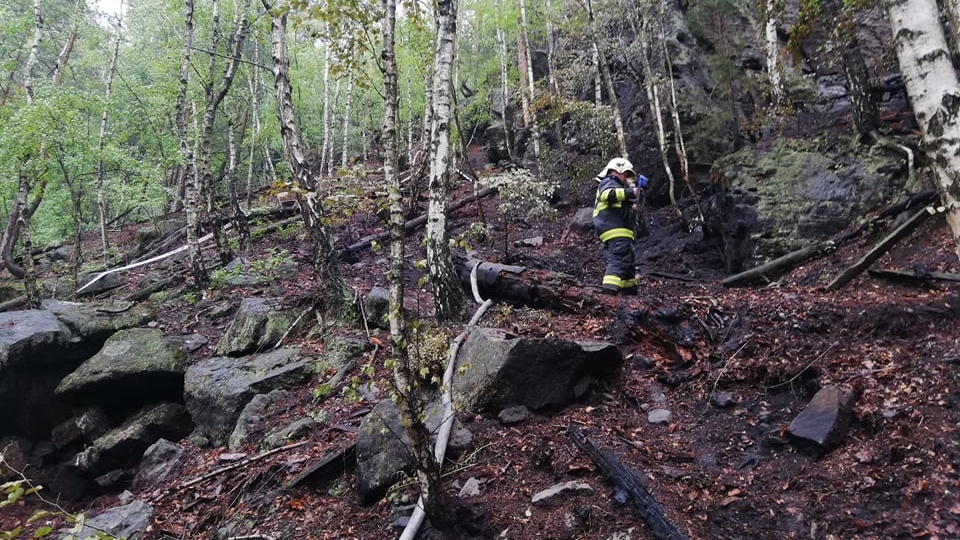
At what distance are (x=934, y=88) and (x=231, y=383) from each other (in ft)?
27.2

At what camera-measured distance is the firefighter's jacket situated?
25.6 feet

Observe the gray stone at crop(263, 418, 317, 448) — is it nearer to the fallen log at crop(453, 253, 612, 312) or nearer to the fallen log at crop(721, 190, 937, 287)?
the fallen log at crop(453, 253, 612, 312)

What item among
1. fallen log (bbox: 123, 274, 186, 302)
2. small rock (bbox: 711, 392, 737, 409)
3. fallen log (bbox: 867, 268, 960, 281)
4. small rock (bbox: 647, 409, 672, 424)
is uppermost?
fallen log (bbox: 123, 274, 186, 302)

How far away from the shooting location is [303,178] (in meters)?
8.07

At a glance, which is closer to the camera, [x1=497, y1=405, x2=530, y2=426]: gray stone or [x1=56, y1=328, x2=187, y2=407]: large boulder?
[x1=497, y1=405, x2=530, y2=426]: gray stone

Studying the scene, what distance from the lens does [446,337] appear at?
19.8ft

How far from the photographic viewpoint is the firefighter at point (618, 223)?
305 inches

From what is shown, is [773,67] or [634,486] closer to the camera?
[634,486]

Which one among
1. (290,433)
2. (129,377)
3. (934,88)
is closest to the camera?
(934,88)

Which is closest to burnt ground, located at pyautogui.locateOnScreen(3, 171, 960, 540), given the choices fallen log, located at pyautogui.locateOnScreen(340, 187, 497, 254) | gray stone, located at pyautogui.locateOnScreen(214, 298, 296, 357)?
gray stone, located at pyautogui.locateOnScreen(214, 298, 296, 357)

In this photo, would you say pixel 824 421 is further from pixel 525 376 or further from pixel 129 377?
pixel 129 377

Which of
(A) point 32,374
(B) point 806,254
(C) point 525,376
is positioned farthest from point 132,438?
(B) point 806,254

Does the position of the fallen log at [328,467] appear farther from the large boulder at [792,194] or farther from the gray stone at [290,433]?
the large boulder at [792,194]

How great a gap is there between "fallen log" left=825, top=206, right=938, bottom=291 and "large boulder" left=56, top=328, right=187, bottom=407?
10177 mm
